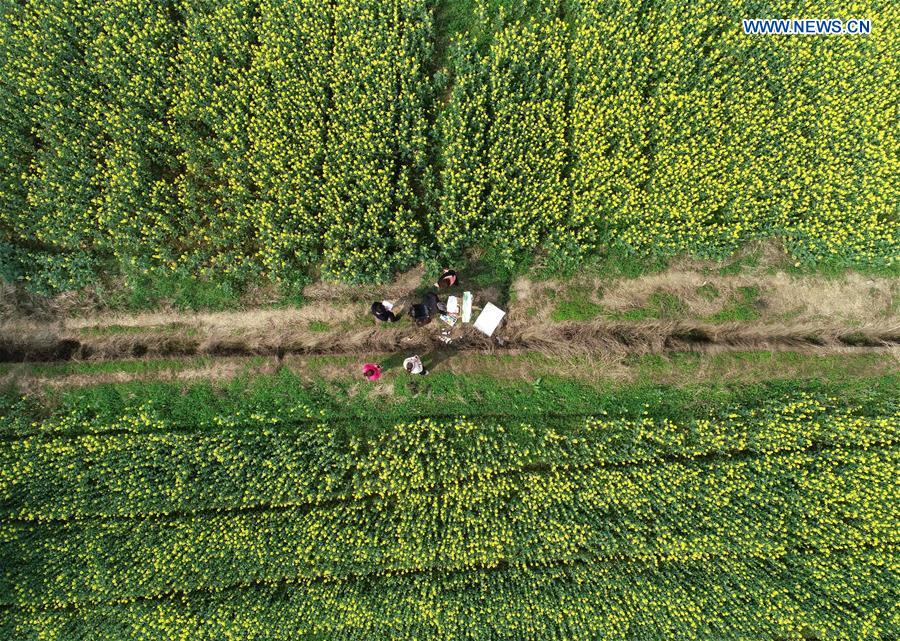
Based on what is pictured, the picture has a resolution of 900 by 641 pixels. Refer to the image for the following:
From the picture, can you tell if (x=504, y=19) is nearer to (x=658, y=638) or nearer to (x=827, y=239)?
(x=827, y=239)

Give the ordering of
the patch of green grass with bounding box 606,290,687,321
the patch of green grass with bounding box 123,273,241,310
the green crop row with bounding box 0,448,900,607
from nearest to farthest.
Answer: the green crop row with bounding box 0,448,900,607 < the patch of green grass with bounding box 123,273,241,310 < the patch of green grass with bounding box 606,290,687,321

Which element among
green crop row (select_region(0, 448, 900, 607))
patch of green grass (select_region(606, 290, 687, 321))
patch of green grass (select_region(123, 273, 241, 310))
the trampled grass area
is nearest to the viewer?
the trampled grass area

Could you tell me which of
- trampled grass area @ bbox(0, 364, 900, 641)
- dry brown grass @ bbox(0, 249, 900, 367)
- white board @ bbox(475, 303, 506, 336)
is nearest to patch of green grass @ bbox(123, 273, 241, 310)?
dry brown grass @ bbox(0, 249, 900, 367)

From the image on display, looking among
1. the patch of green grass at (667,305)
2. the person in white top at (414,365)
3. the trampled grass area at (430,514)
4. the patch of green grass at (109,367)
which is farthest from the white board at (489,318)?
the patch of green grass at (109,367)

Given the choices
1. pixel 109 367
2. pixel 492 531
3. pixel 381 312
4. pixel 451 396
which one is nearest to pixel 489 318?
pixel 451 396

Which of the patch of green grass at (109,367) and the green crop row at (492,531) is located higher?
the patch of green grass at (109,367)

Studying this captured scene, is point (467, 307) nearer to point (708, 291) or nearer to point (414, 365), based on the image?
point (414, 365)

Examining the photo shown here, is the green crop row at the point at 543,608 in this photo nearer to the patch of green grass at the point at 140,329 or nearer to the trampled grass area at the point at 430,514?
the trampled grass area at the point at 430,514

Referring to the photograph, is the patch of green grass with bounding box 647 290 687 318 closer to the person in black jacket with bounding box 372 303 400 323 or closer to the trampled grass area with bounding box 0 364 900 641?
the trampled grass area with bounding box 0 364 900 641

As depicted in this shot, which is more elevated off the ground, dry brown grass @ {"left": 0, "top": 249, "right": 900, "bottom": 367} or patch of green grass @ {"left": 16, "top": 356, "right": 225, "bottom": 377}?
dry brown grass @ {"left": 0, "top": 249, "right": 900, "bottom": 367}

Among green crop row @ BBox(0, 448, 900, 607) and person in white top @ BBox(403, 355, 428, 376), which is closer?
green crop row @ BBox(0, 448, 900, 607)
